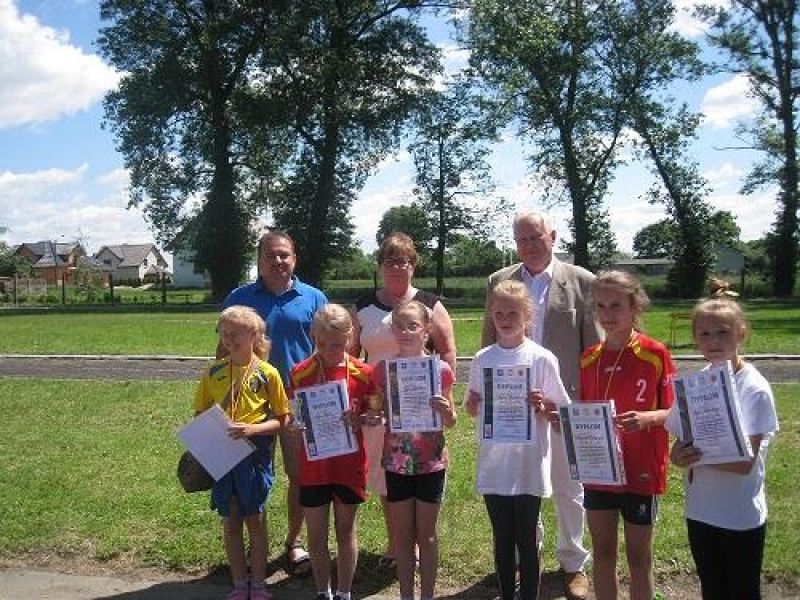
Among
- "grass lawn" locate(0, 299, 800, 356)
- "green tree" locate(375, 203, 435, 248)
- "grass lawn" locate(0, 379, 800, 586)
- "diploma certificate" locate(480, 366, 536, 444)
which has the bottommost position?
"grass lawn" locate(0, 379, 800, 586)

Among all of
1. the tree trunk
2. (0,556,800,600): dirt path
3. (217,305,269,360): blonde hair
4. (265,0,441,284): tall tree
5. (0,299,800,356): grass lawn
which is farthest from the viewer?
the tree trunk

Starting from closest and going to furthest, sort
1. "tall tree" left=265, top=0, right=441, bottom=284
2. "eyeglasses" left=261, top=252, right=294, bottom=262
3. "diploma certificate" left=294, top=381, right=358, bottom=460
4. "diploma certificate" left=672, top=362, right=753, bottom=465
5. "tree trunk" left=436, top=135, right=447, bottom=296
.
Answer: "diploma certificate" left=672, top=362, right=753, bottom=465 → "diploma certificate" left=294, top=381, right=358, bottom=460 → "eyeglasses" left=261, top=252, right=294, bottom=262 → "tall tree" left=265, top=0, right=441, bottom=284 → "tree trunk" left=436, top=135, right=447, bottom=296

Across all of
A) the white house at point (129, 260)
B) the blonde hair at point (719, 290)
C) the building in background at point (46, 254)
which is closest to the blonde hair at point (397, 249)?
the blonde hair at point (719, 290)

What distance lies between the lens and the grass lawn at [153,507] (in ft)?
17.9

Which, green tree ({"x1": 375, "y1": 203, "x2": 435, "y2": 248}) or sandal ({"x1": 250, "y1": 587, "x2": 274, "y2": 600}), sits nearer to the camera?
sandal ({"x1": 250, "y1": 587, "x2": 274, "y2": 600})

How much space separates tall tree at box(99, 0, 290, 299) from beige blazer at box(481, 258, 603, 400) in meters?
37.7

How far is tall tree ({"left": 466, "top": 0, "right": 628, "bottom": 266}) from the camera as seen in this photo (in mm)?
42125

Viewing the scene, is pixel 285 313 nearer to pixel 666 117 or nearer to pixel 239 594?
pixel 239 594

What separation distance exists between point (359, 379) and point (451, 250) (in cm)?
4328

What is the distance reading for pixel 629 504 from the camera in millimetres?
4023

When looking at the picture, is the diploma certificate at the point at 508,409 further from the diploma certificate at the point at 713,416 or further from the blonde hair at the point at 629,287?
the diploma certificate at the point at 713,416

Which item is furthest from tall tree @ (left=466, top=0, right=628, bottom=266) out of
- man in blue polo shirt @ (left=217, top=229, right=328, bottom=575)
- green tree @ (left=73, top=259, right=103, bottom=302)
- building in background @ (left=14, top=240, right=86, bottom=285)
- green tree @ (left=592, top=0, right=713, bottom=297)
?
building in background @ (left=14, top=240, right=86, bottom=285)

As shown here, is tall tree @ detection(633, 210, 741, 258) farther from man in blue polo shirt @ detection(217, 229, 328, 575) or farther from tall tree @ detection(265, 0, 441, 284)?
man in blue polo shirt @ detection(217, 229, 328, 575)

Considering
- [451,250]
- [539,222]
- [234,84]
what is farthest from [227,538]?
[451,250]
